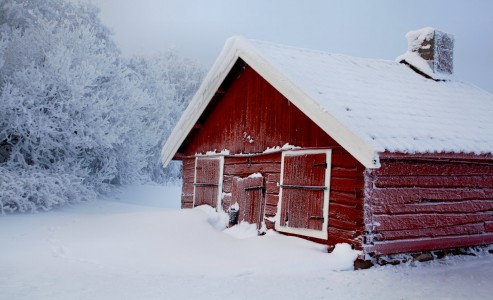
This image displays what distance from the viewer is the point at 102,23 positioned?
2656 centimetres

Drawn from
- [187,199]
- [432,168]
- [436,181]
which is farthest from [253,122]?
[187,199]

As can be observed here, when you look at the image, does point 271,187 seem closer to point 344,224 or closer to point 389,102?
point 344,224

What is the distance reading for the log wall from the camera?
8055 millimetres

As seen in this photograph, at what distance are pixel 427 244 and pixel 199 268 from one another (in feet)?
14.4

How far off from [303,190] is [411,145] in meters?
2.24

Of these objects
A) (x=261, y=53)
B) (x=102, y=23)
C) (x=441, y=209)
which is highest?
(x=102, y=23)

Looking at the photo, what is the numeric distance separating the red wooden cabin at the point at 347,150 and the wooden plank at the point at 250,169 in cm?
2

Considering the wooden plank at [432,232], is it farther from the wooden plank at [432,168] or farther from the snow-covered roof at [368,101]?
the snow-covered roof at [368,101]

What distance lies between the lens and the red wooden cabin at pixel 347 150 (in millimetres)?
7945

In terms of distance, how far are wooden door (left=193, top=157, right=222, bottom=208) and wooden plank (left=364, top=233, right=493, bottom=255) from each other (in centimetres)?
480

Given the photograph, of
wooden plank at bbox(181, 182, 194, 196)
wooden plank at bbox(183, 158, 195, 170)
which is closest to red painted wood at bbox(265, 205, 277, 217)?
wooden plank at bbox(181, 182, 194, 196)

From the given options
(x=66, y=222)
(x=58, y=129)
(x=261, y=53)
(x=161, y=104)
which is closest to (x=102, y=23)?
(x=161, y=104)

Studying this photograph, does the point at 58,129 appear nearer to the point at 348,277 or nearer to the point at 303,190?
the point at 303,190

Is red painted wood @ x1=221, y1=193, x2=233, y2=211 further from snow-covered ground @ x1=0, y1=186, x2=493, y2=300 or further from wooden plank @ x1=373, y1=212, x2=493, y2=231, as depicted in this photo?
wooden plank @ x1=373, y1=212, x2=493, y2=231
